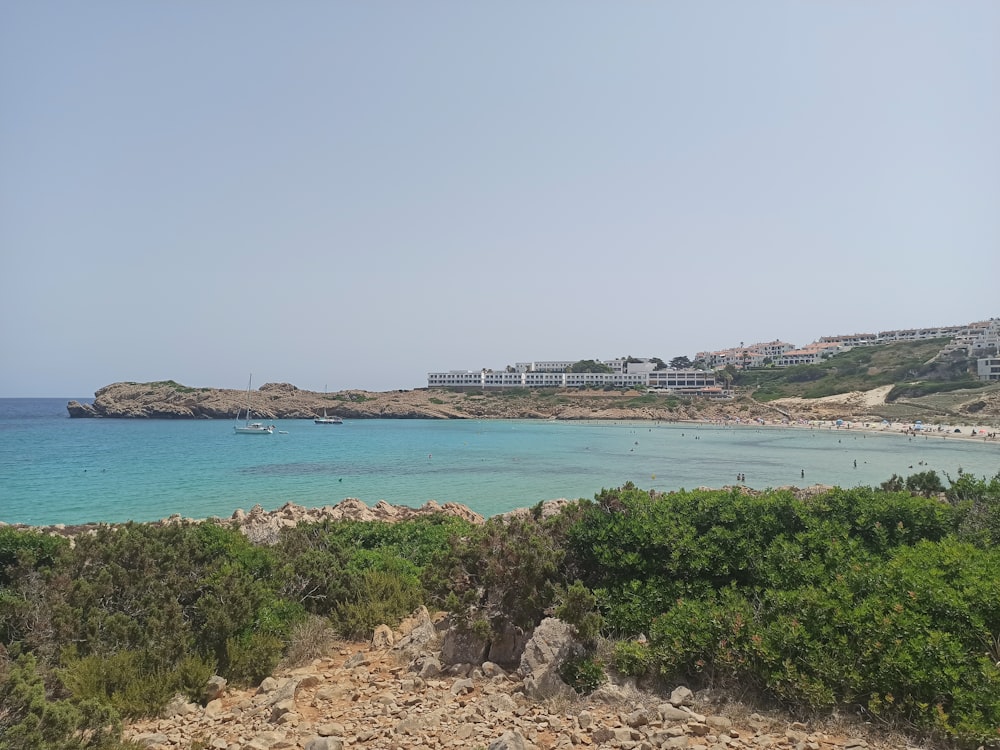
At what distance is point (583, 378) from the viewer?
155m

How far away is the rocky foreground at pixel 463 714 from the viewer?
174 inches

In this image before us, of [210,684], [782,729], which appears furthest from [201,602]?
[782,729]

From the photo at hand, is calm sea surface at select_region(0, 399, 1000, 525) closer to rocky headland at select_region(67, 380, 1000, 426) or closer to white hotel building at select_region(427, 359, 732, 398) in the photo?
rocky headland at select_region(67, 380, 1000, 426)

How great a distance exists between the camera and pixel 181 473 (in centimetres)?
3781

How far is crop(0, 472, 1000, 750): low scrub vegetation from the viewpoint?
14.7 ft

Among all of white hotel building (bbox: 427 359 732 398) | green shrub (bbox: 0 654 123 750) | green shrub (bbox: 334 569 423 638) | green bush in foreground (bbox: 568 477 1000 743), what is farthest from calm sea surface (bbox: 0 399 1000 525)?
white hotel building (bbox: 427 359 732 398)

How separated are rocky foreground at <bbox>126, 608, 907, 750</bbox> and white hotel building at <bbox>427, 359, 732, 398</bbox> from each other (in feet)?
468

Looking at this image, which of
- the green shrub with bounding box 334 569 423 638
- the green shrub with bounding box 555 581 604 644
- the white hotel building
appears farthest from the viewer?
the white hotel building

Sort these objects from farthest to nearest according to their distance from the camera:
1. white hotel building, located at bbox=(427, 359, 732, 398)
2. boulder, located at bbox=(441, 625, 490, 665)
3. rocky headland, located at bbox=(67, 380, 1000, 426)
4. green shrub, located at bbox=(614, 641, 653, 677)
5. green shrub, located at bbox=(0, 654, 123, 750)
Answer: white hotel building, located at bbox=(427, 359, 732, 398), rocky headland, located at bbox=(67, 380, 1000, 426), boulder, located at bbox=(441, 625, 490, 665), green shrub, located at bbox=(614, 641, 653, 677), green shrub, located at bbox=(0, 654, 123, 750)

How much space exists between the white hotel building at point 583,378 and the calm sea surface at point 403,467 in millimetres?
69946

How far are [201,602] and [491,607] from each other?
3.25 m

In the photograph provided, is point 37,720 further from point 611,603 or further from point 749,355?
point 749,355

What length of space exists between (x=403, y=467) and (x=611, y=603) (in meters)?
37.2

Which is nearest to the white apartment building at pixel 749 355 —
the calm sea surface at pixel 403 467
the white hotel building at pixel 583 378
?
the white hotel building at pixel 583 378
